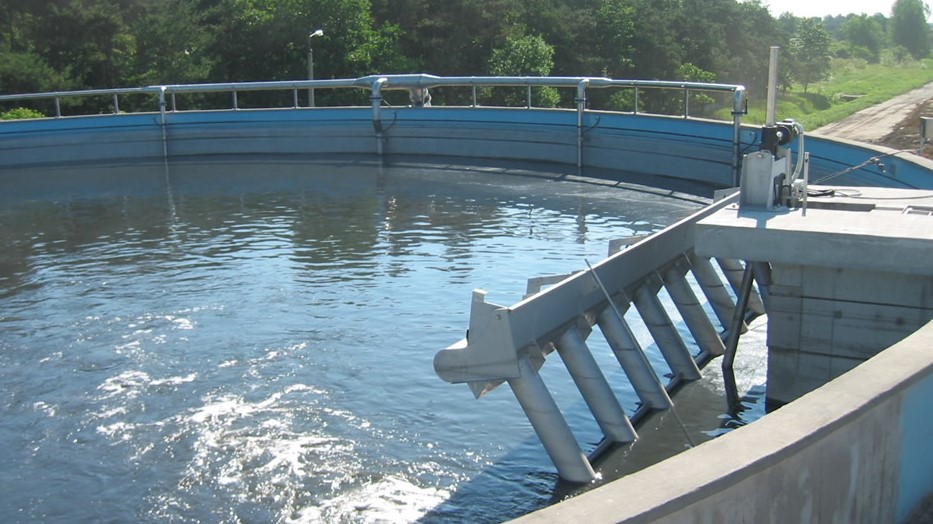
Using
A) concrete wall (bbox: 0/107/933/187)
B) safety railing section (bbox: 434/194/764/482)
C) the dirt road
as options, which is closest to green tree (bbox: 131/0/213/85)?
concrete wall (bbox: 0/107/933/187)

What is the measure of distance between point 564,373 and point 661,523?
5.35m

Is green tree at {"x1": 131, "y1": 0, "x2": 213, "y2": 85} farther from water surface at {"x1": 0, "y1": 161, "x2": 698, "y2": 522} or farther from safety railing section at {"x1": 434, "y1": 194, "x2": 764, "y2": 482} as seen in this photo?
safety railing section at {"x1": 434, "y1": 194, "x2": 764, "y2": 482}

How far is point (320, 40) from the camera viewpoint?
1588 inches

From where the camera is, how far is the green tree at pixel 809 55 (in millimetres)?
82250

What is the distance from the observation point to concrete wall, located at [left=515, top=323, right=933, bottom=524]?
3404 mm

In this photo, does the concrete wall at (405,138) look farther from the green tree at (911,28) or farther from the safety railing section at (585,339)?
the green tree at (911,28)

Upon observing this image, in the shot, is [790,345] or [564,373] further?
[564,373]

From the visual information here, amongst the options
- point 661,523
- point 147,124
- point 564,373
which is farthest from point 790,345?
point 147,124

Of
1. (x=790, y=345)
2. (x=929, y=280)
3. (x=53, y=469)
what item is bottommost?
(x=53, y=469)

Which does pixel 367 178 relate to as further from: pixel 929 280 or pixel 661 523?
pixel 661 523

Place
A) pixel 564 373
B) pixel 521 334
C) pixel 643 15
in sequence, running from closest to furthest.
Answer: pixel 521 334 → pixel 564 373 → pixel 643 15

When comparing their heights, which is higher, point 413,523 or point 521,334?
point 521,334

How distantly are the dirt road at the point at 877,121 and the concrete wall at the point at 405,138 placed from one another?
22.6 ft

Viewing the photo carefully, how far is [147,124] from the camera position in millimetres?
22297
